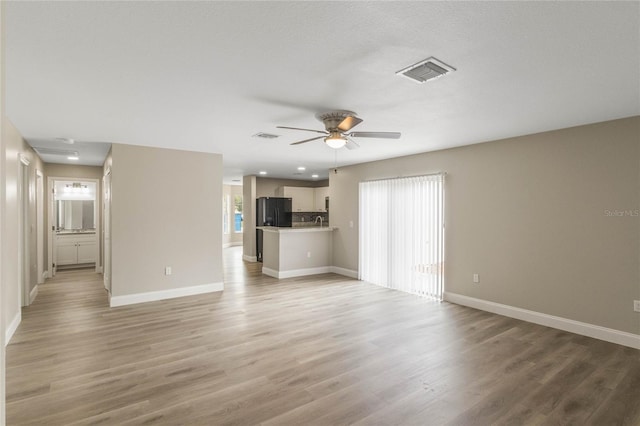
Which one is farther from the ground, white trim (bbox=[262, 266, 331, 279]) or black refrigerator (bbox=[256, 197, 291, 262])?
black refrigerator (bbox=[256, 197, 291, 262])

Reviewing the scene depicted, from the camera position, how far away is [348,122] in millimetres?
3152

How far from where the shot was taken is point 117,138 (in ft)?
15.3

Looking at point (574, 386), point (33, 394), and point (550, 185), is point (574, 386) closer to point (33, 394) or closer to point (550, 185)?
point (550, 185)

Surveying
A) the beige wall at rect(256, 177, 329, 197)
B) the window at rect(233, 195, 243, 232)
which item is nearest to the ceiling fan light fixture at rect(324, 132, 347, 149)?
the beige wall at rect(256, 177, 329, 197)

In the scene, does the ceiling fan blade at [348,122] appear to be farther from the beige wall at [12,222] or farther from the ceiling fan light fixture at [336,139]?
the beige wall at [12,222]

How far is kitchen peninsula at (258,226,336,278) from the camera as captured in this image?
7.16m

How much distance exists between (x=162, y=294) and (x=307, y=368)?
337 cm

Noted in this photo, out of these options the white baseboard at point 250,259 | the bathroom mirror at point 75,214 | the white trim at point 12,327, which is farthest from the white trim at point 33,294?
the white baseboard at point 250,259

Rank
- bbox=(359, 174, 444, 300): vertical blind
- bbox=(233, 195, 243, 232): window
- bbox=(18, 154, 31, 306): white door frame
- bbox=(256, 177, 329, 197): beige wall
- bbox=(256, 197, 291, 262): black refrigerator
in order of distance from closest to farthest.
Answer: bbox=(18, 154, 31, 306): white door frame, bbox=(359, 174, 444, 300): vertical blind, bbox=(256, 197, 291, 262): black refrigerator, bbox=(256, 177, 329, 197): beige wall, bbox=(233, 195, 243, 232): window

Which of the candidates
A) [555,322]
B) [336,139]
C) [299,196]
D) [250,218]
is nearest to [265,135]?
[336,139]

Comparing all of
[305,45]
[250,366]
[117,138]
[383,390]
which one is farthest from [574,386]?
[117,138]

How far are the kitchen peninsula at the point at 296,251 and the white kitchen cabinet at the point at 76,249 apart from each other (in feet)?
14.0

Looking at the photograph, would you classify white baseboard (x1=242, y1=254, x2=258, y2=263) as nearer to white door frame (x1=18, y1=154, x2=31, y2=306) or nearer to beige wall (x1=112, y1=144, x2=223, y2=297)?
beige wall (x1=112, y1=144, x2=223, y2=297)

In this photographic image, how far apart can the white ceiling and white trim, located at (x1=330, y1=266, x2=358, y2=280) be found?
12.9 ft
